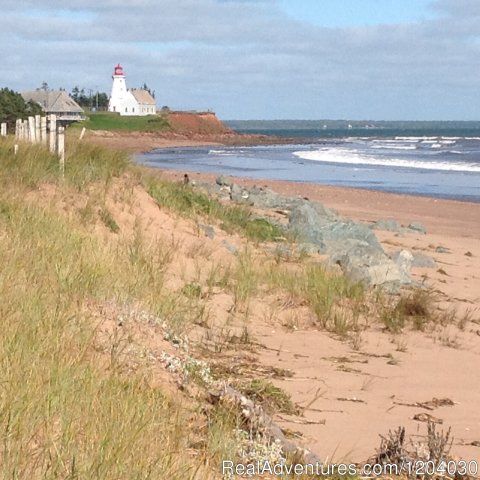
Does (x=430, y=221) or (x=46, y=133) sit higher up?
(x=46, y=133)

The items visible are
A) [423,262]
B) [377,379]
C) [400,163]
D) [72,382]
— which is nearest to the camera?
[72,382]

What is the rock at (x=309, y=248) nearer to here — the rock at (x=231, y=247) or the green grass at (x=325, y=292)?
the rock at (x=231, y=247)

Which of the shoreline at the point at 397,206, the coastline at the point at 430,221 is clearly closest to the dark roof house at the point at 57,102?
the coastline at the point at 430,221

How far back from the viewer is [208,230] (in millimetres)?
11383

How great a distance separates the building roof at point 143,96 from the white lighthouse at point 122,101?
1394 millimetres

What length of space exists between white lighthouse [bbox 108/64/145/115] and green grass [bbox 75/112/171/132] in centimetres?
1232

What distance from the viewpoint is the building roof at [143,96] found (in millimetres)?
130700

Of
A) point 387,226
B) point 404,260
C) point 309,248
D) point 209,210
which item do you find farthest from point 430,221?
point 309,248

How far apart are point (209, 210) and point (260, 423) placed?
27.0 feet

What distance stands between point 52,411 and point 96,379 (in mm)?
524

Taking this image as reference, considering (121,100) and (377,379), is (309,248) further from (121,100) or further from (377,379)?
(121,100)

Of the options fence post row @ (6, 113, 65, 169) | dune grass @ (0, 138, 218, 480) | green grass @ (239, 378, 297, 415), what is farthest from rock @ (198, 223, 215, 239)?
green grass @ (239, 378, 297, 415)

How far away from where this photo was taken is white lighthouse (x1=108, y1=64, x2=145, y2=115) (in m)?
126

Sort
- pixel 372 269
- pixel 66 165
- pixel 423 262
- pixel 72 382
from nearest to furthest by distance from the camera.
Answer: pixel 72 382 → pixel 372 269 → pixel 66 165 → pixel 423 262
